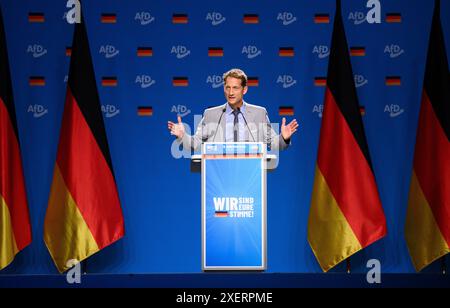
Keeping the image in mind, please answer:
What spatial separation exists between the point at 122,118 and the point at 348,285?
3.81 m

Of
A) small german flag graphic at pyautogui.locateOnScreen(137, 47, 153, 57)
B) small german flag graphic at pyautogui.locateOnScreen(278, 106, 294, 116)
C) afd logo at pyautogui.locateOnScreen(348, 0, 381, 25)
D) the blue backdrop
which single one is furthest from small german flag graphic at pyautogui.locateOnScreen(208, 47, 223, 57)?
afd logo at pyautogui.locateOnScreen(348, 0, 381, 25)

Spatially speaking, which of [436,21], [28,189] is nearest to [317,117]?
[436,21]

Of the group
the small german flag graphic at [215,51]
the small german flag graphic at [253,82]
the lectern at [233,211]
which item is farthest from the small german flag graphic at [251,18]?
the lectern at [233,211]

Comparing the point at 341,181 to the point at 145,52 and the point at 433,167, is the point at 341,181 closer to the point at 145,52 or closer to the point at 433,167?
the point at 433,167

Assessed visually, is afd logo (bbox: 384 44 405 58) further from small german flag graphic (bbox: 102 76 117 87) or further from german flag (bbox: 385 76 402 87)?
small german flag graphic (bbox: 102 76 117 87)

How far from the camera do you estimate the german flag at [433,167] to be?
6.09 meters

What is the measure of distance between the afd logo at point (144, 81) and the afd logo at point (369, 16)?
2086mm

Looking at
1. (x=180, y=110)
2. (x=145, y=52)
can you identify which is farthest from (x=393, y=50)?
(x=145, y=52)

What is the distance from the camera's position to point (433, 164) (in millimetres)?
6195

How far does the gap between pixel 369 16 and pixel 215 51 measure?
1583 millimetres

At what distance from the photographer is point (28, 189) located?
6852 mm

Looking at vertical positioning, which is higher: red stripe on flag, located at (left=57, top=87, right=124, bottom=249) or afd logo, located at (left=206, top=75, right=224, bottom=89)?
afd logo, located at (left=206, top=75, right=224, bottom=89)

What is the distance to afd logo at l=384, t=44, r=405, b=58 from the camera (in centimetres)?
698
